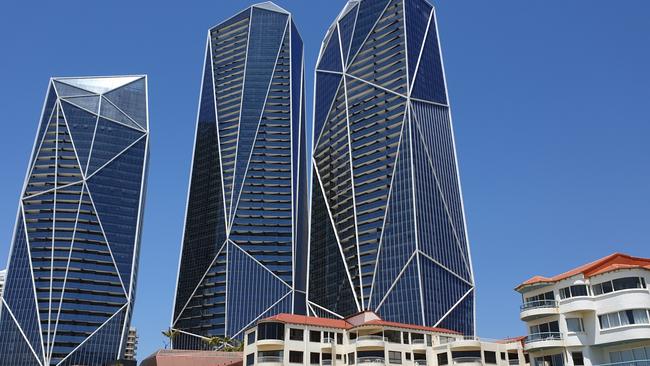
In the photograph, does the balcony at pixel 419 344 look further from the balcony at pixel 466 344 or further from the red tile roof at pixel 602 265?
the red tile roof at pixel 602 265

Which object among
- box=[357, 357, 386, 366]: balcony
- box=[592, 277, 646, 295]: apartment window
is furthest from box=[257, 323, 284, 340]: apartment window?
box=[592, 277, 646, 295]: apartment window

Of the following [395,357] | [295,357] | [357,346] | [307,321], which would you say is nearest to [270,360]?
[295,357]

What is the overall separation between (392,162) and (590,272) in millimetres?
123042

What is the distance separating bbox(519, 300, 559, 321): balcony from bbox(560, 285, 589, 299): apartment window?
4.77 feet

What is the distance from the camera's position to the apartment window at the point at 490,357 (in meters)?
93.5

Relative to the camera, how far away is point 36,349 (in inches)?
7653

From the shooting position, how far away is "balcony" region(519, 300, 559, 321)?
70.9 metres

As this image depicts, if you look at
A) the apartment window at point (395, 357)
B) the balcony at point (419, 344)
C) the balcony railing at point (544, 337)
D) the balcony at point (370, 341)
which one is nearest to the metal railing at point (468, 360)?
the balcony at point (419, 344)

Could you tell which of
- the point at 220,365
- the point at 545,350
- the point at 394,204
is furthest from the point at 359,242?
the point at 545,350

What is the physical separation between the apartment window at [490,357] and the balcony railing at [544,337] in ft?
70.1

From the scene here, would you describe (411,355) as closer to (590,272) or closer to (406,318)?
(590,272)

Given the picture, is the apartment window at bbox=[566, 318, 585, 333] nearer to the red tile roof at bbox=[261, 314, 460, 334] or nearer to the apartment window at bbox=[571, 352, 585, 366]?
the apartment window at bbox=[571, 352, 585, 366]

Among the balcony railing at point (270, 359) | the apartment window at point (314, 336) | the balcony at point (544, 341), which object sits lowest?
the balcony at point (544, 341)

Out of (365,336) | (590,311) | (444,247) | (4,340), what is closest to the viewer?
(590,311)
